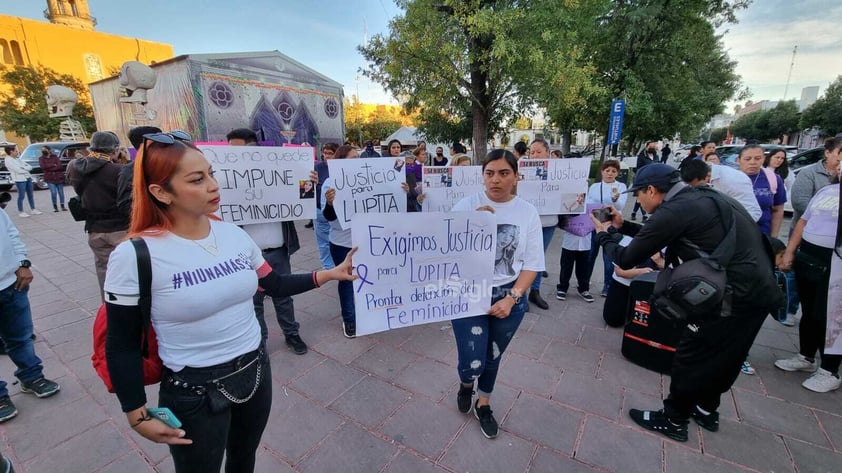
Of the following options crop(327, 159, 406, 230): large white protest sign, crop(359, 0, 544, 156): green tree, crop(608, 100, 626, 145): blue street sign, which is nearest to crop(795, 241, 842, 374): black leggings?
crop(327, 159, 406, 230): large white protest sign

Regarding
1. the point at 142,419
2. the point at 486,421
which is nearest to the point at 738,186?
the point at 486,421

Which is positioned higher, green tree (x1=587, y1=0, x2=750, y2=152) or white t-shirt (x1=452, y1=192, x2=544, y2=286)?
green tree (x1=587, y1=0, x2=750, y2=152)

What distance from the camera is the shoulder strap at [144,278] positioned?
3.90 feet

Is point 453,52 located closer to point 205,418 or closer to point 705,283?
point 705,283

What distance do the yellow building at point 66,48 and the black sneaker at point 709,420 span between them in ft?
128

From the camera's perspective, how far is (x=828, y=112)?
27000mm

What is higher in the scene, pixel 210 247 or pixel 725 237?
pixel 210 247

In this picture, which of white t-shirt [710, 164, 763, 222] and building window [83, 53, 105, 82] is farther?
building window [83, 53, 105, 82]

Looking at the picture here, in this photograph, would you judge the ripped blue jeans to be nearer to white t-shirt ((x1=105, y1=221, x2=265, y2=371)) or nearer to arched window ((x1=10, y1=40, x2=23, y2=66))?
white t-shirt ((x1=105, y1=221, x2=265, y2=371))

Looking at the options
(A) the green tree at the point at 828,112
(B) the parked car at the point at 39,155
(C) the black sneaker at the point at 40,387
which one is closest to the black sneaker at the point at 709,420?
(C) the black sneaker at the point at 40,387

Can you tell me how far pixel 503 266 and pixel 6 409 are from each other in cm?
371

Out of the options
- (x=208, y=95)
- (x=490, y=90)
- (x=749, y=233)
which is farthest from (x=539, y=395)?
(x=208, y=95)

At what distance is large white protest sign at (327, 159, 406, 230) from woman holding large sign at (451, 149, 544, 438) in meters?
1.47

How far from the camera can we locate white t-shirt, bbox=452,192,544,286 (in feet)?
7.36
